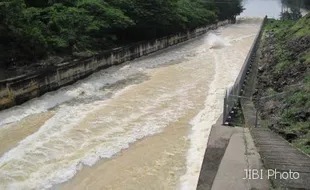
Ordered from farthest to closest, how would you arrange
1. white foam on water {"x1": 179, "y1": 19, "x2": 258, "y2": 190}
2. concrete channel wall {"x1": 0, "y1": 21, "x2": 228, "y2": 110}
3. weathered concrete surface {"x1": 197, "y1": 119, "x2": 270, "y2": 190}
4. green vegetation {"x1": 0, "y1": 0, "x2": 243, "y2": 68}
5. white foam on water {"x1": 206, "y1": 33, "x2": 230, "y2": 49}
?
white foam on water {"x1": 206, "y1": 33, "x2": 230, "y2": 49} < green vegetation {"x1": 0, "y1": 0, "x2": 243, "y2": 68} < concrete channel wall {"x1": 0, "y1": 21, "x2": 228, "y2": 110} < white foam on water {"x1": 179, "y1": 19, "x2": 258, "y2": 190} < weathered concrete surface {"x1": 197, "y1": 119, "x2": 270, "y2": 190}

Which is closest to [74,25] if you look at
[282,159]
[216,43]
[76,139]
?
[76,139]

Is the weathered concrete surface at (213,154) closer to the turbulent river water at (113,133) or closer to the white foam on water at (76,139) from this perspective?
the turbulent river water at (113,133)

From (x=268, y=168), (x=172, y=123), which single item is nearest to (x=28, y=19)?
(x=172, y=123)

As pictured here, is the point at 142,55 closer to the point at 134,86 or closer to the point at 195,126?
the point at 134,86

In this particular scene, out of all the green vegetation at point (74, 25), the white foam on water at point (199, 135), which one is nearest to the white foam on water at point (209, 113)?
the white foam on water at point (199, 135)

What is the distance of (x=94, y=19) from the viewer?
31.1 metres

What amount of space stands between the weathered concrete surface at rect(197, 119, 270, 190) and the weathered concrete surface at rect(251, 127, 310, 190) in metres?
0.22

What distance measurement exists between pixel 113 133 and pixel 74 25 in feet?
49.0

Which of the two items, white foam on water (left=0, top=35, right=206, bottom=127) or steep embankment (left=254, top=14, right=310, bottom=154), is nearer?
steep embankment (left=254, top=14, right=310, bottom=154)

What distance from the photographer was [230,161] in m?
10.3

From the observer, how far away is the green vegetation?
23.0 metres

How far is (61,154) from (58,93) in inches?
347

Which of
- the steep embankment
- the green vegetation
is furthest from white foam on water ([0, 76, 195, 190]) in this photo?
the green vegetation

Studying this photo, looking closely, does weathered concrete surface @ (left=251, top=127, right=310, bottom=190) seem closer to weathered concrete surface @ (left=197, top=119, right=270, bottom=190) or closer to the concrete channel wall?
weathered concrete surface @ (left=197, top=119, right=270, bottom=190)
